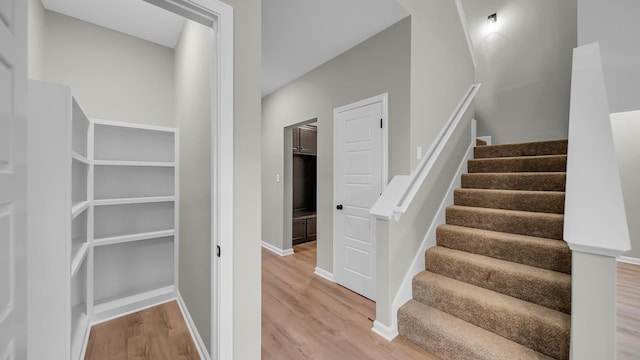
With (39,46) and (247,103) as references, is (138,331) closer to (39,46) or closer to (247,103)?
(247,103)

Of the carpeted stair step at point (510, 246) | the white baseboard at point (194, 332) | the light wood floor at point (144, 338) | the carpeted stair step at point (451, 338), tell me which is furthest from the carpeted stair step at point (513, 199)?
the light wood floor at point (144, 338)

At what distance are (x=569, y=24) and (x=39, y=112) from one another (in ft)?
17.8

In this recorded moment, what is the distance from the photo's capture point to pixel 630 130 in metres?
3.35

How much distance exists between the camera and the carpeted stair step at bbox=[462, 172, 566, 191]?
2.19m

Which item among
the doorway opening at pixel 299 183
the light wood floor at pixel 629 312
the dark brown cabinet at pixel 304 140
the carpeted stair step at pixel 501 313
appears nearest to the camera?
the carpeted stair step at pixel 501 313

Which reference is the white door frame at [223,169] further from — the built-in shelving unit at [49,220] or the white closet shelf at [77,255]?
the white closet shelf at [77,255]

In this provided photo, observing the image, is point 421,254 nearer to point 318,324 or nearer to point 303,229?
point 318,324

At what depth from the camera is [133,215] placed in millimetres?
2480

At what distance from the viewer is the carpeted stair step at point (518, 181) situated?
7.19ft

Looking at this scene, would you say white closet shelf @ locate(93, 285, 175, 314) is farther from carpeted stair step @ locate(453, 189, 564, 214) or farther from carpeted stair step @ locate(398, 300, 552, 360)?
carpeted stair step @ locate(453, 189, 564, 214)

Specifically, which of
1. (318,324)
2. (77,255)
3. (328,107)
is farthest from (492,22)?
(77,255)

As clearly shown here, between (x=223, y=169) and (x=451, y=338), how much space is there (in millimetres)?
1827

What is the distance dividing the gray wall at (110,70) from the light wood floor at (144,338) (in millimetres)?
2036

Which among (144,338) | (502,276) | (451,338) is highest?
(502,276)
